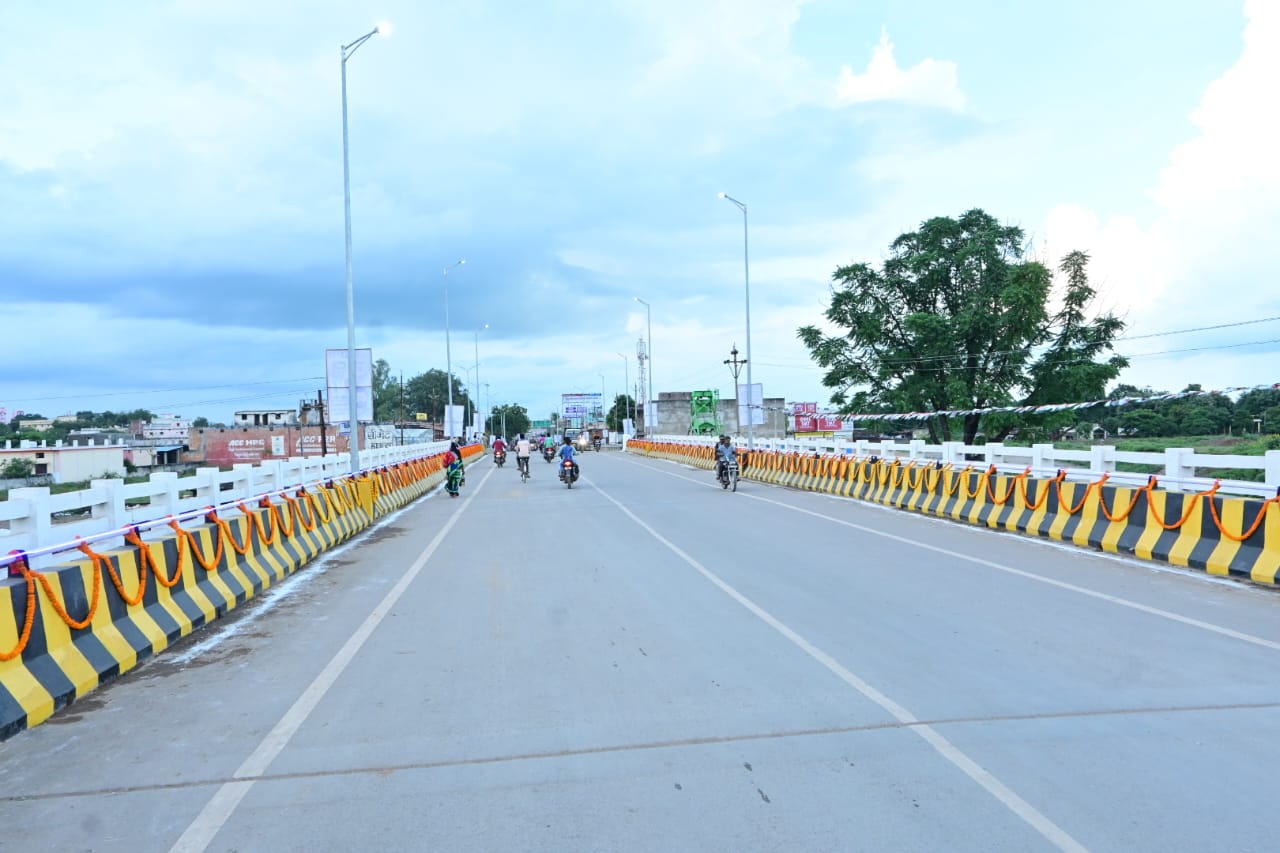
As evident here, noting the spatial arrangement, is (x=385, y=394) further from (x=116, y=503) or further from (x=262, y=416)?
(x=116, y=503)

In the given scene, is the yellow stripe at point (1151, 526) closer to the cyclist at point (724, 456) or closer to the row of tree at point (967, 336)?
the cyclist at point (724, 456)

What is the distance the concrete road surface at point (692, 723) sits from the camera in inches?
165

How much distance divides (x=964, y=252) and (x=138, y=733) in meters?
49.1

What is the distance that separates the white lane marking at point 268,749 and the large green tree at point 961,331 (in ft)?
140

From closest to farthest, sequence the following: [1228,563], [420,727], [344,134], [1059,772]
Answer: [1059,772]
[420,727]
[1228,563]
[344,134]

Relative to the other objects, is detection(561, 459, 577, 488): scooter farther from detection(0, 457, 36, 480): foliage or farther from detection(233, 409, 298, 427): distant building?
detection(233, 409, 298, 427): distant building

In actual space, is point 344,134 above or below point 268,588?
above

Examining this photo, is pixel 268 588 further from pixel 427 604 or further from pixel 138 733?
pixel 138 733

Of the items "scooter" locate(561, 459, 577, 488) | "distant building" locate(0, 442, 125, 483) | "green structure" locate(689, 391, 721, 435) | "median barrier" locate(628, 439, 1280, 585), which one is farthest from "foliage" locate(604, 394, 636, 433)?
"median barrier" locate(628, 439, 1280, 585)

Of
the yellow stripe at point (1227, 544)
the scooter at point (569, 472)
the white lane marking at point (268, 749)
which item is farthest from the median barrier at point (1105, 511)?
the white lane marking at point (268, 749)

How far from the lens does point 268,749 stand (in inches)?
209

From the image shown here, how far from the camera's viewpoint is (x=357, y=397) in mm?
22062

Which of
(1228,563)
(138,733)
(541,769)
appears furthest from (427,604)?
(1228,563)

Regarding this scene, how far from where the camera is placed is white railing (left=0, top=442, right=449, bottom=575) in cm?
724
